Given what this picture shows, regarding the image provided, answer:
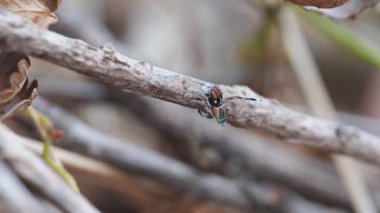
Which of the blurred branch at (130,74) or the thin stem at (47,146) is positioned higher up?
the thin stem at (47,146)

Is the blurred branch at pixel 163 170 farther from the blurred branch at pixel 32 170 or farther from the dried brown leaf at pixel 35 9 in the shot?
the dried brown leaf at pixel 35 9

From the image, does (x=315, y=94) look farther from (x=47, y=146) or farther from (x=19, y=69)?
(x=19, y=69)

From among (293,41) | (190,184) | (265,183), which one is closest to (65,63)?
(190,184)

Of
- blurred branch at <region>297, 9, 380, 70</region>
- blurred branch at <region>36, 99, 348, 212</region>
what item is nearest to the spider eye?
blurred branch at <region>36, 99, 348, 212</region>

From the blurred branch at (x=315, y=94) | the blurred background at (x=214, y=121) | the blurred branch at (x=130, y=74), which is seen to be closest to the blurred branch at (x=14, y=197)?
the blurred background at (x=214, y=121)

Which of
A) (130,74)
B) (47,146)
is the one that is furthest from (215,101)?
(47,146)

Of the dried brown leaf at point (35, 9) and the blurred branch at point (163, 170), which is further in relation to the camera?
the blurred branch at point (163, 170)

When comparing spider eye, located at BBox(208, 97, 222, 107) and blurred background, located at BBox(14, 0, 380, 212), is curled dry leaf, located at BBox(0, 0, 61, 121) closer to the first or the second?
spider eye, located at BBox(208, 97, 222, 107)
